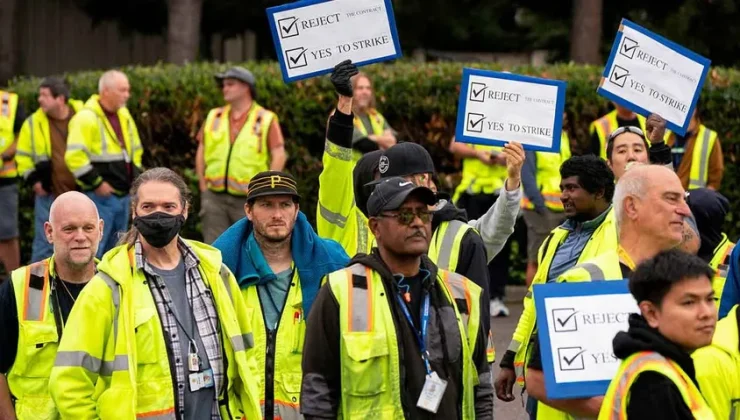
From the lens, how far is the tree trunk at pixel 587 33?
19.0 meters

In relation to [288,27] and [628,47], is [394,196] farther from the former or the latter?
[628,47]

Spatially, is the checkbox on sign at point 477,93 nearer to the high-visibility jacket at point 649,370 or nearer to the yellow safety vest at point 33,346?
the yellow safety vest at point 33,346

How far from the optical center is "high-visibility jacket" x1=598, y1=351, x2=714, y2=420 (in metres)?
4.43

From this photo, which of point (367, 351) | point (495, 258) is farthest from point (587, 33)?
point (367, 351)

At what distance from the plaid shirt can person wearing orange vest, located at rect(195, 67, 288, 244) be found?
706cm

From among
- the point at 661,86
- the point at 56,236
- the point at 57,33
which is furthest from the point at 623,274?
the point at 57,33

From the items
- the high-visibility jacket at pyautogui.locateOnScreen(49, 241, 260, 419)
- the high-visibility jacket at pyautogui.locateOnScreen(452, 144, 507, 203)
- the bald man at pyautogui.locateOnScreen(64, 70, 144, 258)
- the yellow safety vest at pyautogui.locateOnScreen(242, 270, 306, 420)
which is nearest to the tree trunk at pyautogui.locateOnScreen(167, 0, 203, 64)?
the bald man at pyautogui.locateOnScreen(64, 70, 144, 258)

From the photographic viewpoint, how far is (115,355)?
226 inches

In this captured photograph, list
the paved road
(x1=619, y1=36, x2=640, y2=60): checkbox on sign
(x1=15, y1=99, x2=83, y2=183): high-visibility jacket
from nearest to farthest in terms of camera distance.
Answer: (x1=619, y1=36, x2=640, y2=60): checkbox on sign < the paved road < (x1=15, y1=99, x2=83, y2=183): high-visibility jacket

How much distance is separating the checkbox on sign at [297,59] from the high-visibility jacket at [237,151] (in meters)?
4.89

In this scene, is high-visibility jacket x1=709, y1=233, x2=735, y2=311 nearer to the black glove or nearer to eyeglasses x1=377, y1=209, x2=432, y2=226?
the black glove

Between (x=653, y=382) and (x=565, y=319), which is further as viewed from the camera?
(x=565, y=319)

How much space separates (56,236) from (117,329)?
1.16 meters

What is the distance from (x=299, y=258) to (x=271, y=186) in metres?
0.34
